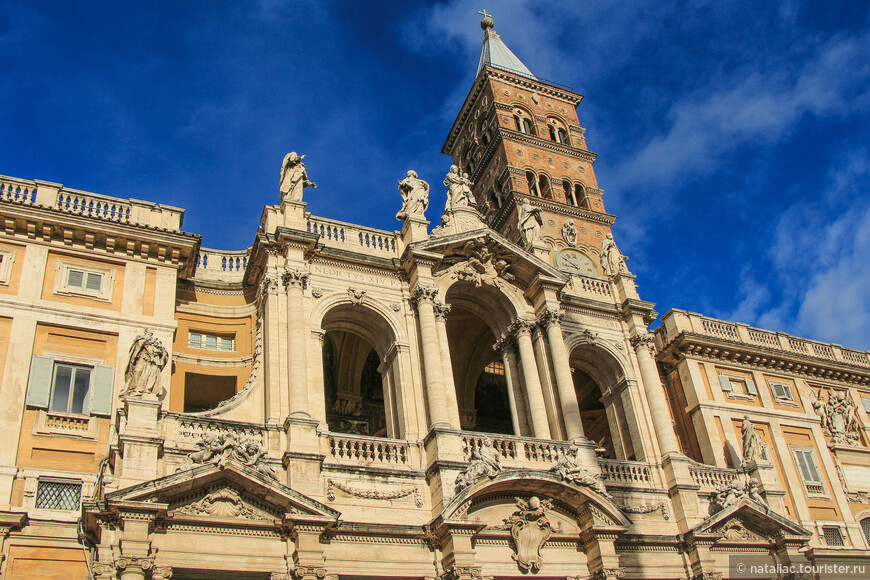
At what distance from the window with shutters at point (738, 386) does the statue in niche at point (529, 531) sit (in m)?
12.7

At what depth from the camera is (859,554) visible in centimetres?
2853

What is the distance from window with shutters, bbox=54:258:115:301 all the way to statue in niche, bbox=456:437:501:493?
10.1 metres

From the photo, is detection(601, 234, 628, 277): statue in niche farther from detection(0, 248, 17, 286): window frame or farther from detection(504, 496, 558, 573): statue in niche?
detection(0, 248, 17, 286): window frame

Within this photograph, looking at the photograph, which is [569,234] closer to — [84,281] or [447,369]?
[447,369]

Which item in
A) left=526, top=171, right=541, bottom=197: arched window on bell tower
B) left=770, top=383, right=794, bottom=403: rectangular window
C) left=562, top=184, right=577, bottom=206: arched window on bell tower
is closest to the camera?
left=770, top=383, right=794, bottom=403: rectangular window

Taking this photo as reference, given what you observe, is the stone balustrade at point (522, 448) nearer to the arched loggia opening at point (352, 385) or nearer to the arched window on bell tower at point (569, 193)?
the arched loggia opening at point (352, 385)

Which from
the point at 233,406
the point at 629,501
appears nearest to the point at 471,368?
the point at 629,501

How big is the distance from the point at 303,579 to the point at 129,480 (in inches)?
164

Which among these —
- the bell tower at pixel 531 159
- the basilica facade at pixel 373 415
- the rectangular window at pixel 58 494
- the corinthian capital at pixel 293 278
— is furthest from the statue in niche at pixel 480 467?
the bell tower at pixel 531 159

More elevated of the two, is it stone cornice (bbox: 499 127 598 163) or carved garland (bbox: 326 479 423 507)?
stone cornice (bbox: 499 127 598 163)

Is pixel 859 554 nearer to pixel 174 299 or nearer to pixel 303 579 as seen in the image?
pixel 303 579

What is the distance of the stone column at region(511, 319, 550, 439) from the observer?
76.7 feet

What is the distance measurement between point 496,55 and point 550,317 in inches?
1199

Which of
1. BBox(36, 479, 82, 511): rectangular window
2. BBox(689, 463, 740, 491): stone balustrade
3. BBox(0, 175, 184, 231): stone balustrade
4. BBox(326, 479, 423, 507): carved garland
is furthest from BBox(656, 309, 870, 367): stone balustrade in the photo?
BBox(36, 479, 82, 511): rectangular window
